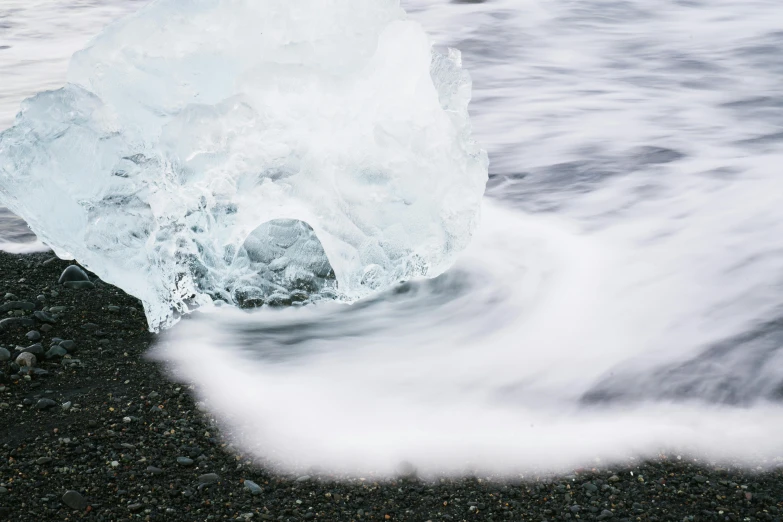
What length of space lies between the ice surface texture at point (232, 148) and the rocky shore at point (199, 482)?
0.51m

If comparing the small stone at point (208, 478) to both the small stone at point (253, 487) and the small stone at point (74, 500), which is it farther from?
the small stone at point (74, 500)

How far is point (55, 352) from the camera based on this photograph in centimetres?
298

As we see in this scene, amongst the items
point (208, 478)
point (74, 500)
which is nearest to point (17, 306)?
point (74, 500)

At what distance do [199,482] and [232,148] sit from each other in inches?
51.9

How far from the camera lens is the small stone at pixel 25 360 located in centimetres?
291

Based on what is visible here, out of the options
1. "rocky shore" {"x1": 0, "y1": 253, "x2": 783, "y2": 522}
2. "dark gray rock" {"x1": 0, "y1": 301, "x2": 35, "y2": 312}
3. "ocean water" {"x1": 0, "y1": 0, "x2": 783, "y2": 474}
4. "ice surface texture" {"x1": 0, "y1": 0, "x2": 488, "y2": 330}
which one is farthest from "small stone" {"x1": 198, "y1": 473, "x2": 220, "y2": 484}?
"dark gray rock" {"x1": 0, "y1": 301, "x2": 35, "y2": 312}

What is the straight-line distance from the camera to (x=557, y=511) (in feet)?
7.65

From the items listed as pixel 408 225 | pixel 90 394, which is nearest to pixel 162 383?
pixel 90 394

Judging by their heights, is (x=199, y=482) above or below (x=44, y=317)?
below

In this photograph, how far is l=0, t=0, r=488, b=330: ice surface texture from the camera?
3100 millimetres

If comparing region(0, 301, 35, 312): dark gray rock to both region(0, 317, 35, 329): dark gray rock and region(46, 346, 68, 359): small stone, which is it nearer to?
region(0, 317, 35, 329): dark gray rock

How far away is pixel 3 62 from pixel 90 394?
6660 mm

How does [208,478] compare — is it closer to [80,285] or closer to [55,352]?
[55,352]

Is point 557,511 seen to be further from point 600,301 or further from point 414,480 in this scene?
point 600,301
